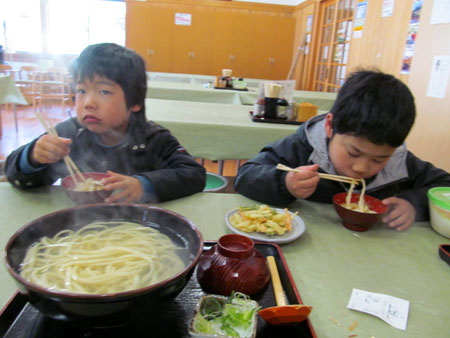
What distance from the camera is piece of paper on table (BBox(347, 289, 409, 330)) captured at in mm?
635

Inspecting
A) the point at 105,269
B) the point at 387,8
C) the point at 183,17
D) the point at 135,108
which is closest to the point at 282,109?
the point at 135,108

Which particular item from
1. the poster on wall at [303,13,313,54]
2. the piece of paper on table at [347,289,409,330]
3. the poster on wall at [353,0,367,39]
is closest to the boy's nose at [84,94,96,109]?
the piece of paper on table at [347,289,409,330]

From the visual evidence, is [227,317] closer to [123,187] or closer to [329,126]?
[123,187]

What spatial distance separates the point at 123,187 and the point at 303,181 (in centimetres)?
58

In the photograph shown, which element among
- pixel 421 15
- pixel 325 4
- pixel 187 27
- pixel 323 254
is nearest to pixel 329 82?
pixel 325 4

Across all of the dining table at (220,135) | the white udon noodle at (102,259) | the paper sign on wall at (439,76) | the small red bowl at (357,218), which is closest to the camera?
the white udon noodle at (102,259)

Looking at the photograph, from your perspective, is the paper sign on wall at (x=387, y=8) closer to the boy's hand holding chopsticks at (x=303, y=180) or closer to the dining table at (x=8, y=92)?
the boy's hand holding chopsticks at (x=303, y=180)

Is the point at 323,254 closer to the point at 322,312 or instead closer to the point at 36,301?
the point at 322,312

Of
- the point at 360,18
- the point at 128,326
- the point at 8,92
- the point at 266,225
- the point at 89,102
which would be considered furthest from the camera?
the point at 8,92

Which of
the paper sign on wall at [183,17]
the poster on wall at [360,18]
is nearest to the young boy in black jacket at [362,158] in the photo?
the poster on wall at [360,18]

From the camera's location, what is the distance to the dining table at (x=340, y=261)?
2.07 feet

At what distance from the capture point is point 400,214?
107 cm

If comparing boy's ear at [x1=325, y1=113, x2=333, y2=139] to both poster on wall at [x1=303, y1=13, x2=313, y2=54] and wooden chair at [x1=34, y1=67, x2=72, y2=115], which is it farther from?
wooden chair at [x1=34, y1=67, x2=72, y2=115]

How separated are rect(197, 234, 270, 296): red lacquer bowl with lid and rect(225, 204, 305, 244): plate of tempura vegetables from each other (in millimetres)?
193
